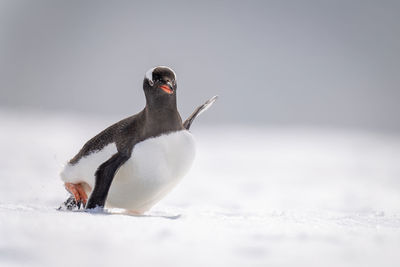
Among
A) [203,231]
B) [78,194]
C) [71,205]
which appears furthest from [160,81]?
[203,231]

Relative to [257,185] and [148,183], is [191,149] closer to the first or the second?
[148,183]

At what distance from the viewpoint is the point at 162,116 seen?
11.5 feet

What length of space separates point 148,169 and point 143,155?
3.7 inches

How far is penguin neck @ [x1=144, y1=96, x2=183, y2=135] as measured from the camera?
11.4ft

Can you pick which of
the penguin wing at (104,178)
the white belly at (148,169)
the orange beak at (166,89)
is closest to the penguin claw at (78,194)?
the white belly at (148,169)

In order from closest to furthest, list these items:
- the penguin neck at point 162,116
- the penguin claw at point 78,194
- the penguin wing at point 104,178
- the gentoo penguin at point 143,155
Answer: the penguin wing at point 104,178, the gentoo penguin at point 143,155, the penguin neck at point 162,116, the penguin claw at point 78,194

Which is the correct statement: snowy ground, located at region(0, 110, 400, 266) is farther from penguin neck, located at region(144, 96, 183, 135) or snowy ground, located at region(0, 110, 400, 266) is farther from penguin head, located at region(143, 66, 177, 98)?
penguin head, located at region(143, 66, 177, 98)

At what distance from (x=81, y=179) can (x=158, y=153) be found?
70cm

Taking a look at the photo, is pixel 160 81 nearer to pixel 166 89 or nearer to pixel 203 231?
pixel 166 89

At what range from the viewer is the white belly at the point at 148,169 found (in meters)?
3.38

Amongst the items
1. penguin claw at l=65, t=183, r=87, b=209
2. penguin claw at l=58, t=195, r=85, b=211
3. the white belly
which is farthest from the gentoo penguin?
penguin claw at l=58, t=195, r=85, b=211

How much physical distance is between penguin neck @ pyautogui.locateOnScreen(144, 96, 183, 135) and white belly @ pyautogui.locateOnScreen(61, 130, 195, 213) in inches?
2.2

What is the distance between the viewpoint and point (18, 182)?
18.0 feet

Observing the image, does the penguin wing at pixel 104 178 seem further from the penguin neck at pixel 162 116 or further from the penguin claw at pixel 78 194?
the penguin claw at pixel 78 194
